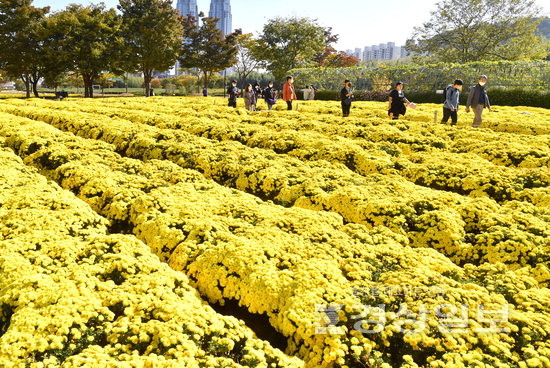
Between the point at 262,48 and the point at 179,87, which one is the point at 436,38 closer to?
the point at 262,48

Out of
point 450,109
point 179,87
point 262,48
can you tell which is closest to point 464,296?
point 450,109

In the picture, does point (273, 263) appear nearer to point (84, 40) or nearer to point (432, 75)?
point (432, 75)

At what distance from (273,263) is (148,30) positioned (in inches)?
2280

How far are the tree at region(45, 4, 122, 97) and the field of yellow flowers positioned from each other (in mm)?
42026

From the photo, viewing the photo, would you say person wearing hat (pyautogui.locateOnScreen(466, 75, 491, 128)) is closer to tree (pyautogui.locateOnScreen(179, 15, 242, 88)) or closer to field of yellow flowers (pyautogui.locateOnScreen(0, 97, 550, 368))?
field of yellow flowers (pyautogui.locateOnScreen(0, 97, 550, 368))

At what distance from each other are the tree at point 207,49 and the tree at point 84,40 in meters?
20.1

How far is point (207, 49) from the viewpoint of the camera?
72.4 m

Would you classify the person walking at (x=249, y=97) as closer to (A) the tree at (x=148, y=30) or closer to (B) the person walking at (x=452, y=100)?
(B) the person walking at (x=452, y=100)

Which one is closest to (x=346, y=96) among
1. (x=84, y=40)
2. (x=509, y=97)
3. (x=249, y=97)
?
(x=249, y=97)

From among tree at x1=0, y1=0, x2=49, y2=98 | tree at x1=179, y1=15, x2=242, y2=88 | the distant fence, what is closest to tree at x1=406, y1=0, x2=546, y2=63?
the distant fence

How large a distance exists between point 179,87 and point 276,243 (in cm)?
9816

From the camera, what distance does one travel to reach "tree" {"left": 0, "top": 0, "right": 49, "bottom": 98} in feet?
152

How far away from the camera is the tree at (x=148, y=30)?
56.2 metres

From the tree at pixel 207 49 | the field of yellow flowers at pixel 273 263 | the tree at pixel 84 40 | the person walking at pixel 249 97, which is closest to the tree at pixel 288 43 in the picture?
the tree at pixel 207 49
